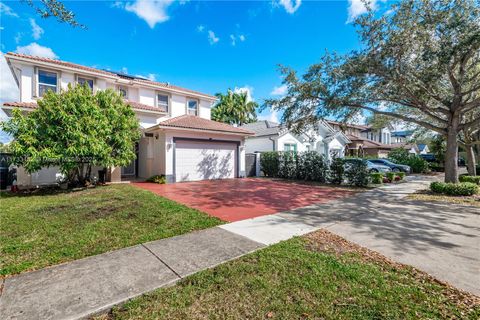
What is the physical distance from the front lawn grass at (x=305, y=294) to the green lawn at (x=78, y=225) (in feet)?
6.65

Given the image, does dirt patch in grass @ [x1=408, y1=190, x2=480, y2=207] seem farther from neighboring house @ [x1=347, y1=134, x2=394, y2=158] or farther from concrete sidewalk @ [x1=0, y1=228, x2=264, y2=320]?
neighboring house @ [x1=347, y1=134, x2=394, y2=158]

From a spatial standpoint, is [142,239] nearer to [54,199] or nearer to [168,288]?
[168,288]

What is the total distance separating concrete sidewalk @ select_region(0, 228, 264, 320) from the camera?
2.53m

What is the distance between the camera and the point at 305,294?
9.14 feet

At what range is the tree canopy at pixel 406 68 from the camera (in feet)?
27.2

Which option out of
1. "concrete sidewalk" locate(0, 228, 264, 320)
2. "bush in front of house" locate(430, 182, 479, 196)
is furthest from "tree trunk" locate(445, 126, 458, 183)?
"concrete sidewalk" locate(0, 228, 264, 320)

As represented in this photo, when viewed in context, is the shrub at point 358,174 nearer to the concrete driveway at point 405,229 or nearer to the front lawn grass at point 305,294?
the concrete driveway at point 405,229

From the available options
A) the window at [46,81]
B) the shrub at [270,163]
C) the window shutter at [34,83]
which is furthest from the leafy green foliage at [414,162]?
the window shutter at [34,83]

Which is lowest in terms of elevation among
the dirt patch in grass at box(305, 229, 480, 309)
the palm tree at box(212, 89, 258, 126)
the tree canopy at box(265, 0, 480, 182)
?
the dirt patch in grass at box(305, 229, 480, 309)

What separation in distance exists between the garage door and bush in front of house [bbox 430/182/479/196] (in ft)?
36.5

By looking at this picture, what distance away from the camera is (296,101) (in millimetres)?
12070

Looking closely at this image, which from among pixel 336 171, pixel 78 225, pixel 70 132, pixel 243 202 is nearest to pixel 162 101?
pixel 70 132

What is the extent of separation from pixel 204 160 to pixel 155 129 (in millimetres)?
3537

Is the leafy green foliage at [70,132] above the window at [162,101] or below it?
below
